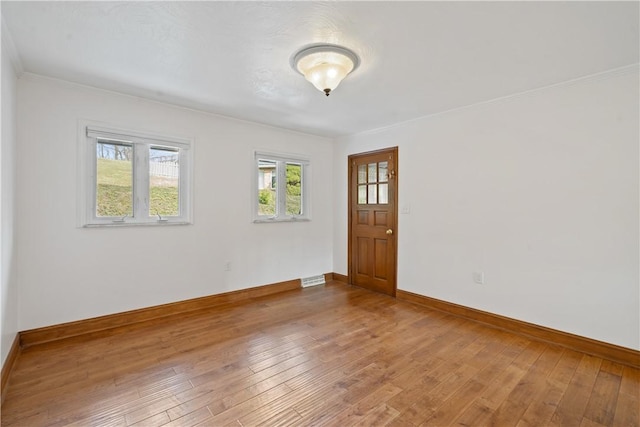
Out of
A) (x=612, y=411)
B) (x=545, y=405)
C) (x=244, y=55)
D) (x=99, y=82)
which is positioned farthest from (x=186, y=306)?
(x=612, y=411)

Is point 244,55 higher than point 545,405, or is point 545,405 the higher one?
point 244,55

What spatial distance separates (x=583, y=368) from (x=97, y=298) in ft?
14.2

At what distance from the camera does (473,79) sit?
268cm

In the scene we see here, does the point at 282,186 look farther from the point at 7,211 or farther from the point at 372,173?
the point at 7,211

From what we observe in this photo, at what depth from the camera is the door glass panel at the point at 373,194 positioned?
4.48 m

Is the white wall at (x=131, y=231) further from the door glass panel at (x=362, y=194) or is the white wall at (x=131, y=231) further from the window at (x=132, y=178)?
the door glass panel at (x=362, y=194)

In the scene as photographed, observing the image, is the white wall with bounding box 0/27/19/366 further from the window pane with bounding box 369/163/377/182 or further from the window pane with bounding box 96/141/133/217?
the window pane with bounding box 369/163/377/182

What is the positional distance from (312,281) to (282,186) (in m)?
1.59

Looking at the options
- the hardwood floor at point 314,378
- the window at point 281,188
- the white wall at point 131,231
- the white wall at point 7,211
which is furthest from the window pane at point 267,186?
the white wall at point 7,211

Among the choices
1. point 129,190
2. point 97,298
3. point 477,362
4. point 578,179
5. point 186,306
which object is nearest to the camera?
point 477,362

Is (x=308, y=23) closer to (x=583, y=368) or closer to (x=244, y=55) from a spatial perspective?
(x=244, y=55)

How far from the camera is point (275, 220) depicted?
4.36m

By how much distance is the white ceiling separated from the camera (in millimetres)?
1759

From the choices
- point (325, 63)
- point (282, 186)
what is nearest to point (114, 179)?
point (282, 186)
